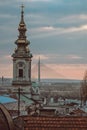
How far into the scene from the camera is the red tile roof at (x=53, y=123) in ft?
87.0

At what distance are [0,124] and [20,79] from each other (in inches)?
2030

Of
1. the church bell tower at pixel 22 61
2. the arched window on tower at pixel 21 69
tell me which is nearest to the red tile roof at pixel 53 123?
the church bell tower at pixel 22 61

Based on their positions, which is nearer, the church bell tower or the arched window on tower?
the church bell tower

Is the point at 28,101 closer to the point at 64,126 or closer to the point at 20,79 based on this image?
the point at 20,79

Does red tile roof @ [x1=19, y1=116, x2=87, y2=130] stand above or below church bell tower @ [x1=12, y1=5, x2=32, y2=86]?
below

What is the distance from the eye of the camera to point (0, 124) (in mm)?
23078

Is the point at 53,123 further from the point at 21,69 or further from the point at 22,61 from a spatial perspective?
the point at 21,69

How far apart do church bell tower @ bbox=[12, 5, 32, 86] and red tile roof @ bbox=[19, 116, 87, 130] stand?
46559 mm

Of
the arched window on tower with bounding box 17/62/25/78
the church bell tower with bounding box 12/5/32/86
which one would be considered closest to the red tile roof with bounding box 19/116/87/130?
the church bell tower with bounding box 12/5/32/86

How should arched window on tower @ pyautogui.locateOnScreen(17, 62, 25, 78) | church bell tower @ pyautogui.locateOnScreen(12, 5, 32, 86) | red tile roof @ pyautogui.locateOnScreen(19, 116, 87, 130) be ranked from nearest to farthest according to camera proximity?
red tile roof @ pyautogui.locateOnScreen(19, 116, 87, 130) → church bell tower @ pyautogui.locateOnScreen(12, 5, 32, 86) → arched window on tower @ pyautogui.locateOnScreen(17, 62, 25, 78)

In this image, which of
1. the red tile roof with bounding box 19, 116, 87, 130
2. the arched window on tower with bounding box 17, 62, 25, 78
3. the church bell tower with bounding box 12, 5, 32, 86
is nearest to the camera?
the red tile roof with bounding box 19, 116, 87, 130

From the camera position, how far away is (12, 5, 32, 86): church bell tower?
74.2m

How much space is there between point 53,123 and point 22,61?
48.2m

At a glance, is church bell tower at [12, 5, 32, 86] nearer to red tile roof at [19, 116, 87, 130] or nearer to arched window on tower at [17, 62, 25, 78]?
arched window on tower at [17, 62, 25, 78]
